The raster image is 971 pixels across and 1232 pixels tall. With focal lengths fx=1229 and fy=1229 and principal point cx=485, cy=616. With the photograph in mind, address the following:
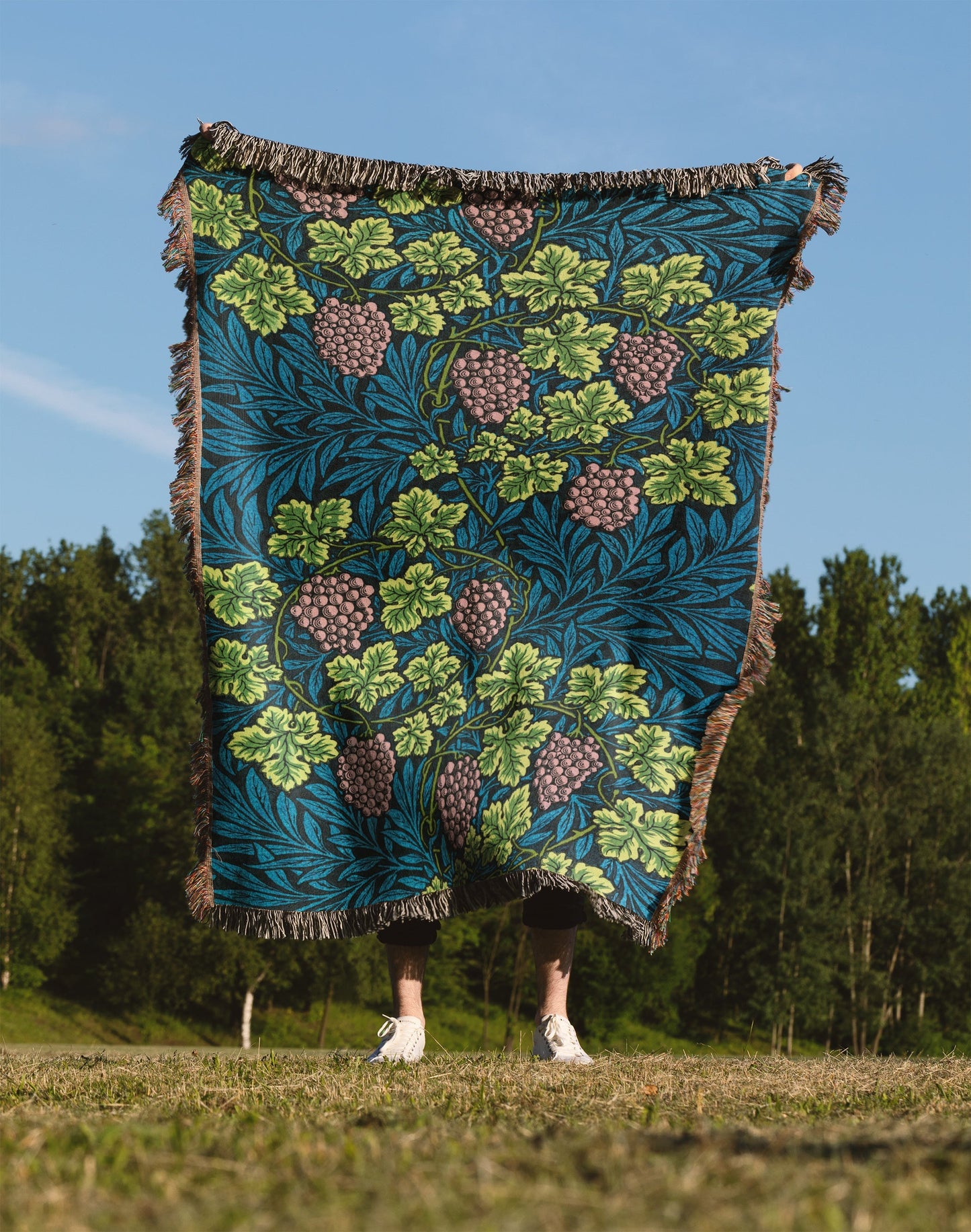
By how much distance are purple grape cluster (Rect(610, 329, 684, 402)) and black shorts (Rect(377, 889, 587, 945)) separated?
1933mm

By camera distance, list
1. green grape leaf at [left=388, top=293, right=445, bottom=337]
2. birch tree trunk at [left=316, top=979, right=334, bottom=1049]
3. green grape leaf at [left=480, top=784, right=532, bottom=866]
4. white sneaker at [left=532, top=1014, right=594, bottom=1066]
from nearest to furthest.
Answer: white sneaker at [left=532, top=1014, right=594, bottom=1066] → green grape leaf at [left=480, top=784, right=532, bottom=866] → green grape leaf at [left=388, top=293, right=445, bottom=337] → birch tree trunk at [left=316, top=979, right=334, bottom=1049]

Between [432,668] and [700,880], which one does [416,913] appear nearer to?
[432,668]

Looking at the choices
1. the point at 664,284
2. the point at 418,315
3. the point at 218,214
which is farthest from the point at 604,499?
the point at 218,214

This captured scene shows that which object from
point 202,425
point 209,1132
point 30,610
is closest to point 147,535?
point 30,610

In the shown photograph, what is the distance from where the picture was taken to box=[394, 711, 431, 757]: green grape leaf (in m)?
4.59

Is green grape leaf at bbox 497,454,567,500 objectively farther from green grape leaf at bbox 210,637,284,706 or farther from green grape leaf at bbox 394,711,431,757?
green grape leaf at bbox 210,637,284,706

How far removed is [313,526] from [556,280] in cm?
140

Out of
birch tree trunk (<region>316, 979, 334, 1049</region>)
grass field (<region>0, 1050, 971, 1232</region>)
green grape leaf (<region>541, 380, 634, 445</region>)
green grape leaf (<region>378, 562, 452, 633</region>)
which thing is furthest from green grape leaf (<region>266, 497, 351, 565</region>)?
birch tree trunk (<region>316, 979, 334, 1049</region>)

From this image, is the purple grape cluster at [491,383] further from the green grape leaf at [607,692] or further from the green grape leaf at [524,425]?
the green grape leaf at [607,692]

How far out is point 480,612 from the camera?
4.67m

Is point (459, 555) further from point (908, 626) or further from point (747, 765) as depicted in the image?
point (908, 626)

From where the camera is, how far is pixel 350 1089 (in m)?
3.22

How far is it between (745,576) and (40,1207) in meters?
3.53

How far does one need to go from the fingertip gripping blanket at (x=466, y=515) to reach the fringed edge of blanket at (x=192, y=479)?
0.04 ft
